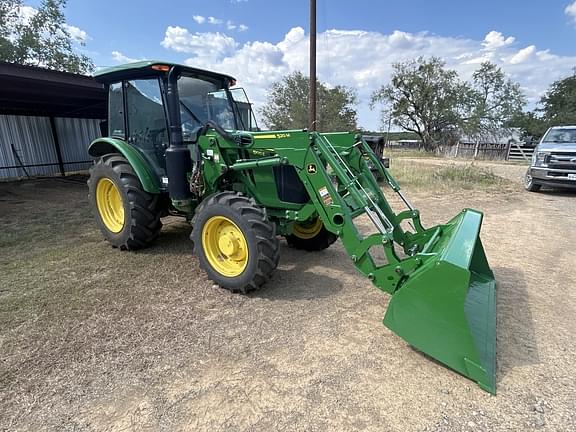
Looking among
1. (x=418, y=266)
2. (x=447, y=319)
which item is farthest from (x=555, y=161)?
(x=447, y=319)

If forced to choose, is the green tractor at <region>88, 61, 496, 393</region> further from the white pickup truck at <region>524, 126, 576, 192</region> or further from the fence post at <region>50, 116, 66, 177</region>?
the fence post at <region>50, 116, 66, 177</region>

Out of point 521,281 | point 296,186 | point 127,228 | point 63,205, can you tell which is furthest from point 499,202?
point 63,205

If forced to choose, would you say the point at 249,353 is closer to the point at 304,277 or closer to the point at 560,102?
the point at 304,277

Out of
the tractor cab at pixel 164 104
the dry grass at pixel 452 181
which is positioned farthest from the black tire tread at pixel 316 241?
the dry grass at pixel 452 181

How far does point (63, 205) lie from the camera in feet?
25.3

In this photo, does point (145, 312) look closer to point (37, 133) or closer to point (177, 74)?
point (177, 74)

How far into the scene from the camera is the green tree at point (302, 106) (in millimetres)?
30234

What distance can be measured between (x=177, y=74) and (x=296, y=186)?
1.80 m

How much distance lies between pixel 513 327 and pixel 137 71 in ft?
15.2

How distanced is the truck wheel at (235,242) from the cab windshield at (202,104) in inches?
47.2

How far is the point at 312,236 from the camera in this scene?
457 centimetres

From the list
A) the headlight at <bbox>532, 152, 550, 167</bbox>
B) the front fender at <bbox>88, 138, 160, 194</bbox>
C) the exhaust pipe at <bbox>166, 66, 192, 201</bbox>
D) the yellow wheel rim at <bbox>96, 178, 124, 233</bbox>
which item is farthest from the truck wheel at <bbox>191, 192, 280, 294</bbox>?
the headlight at <bbox>532, 152, 550, 167</bbox>

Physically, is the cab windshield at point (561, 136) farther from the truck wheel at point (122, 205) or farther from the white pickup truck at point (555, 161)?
the truck wheel at point (122, 205)

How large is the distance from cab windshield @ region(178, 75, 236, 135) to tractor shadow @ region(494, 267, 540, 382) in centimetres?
362
